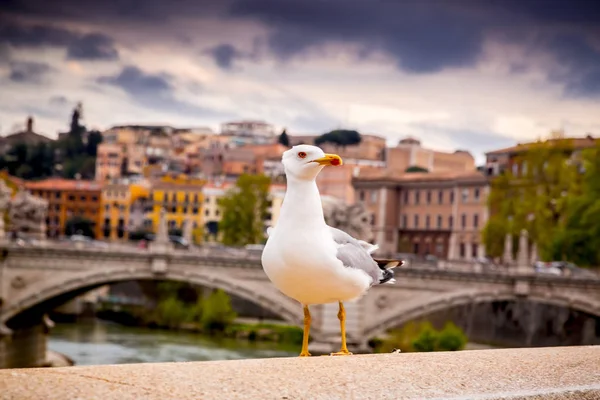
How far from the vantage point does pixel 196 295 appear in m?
40.4

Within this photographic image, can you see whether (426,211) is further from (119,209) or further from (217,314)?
(217,314)

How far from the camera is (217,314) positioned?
34594 mm

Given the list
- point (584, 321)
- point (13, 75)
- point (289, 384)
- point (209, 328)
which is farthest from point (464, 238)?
point (289, 384)

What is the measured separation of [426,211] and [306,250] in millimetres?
50565

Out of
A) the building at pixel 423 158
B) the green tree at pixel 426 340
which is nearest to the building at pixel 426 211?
the building at pixel 423 158

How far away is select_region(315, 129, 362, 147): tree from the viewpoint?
75.8 metres

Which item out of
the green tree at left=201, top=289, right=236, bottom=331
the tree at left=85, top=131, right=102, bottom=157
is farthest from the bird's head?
the tree at left=85, top=131, right=102, bottom=157

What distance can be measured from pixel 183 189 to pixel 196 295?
83.3 ft

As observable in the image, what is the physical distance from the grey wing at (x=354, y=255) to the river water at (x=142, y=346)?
21208mm

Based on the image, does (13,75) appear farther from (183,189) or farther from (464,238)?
(464,238)

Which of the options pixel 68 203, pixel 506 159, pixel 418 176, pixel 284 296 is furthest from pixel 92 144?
pixel 284 296

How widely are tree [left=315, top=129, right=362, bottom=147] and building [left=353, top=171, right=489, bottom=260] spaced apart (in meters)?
18.9

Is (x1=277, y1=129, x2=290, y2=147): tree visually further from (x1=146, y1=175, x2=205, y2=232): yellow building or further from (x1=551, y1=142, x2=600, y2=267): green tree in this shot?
(x1=551, y1=142, x2=600, y2=267): green tree

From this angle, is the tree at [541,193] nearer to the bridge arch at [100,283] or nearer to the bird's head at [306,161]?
the bridge arch at [100,283]
